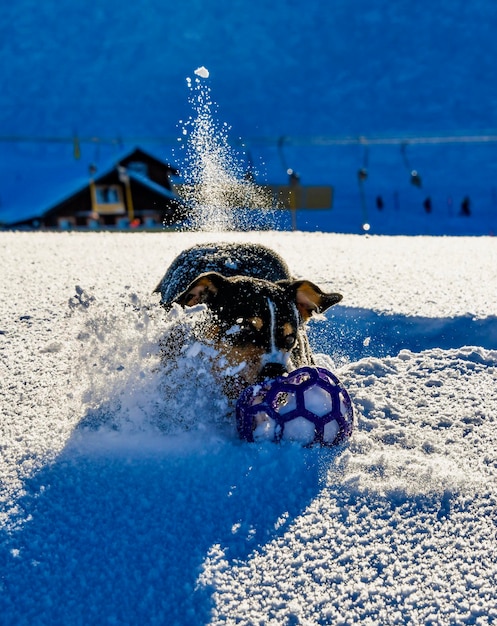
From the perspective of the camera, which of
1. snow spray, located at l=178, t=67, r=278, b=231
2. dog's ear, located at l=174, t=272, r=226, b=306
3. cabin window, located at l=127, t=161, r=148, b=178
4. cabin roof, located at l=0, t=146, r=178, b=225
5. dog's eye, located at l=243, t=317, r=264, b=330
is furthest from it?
cabin window, located at l=127, t=161, r=148, b=178

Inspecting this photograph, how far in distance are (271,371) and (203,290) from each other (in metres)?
0.58

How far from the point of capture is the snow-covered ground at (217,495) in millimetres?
1656

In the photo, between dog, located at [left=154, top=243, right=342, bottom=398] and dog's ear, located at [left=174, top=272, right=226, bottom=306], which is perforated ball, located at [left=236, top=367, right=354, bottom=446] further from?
dog's ear, located at [left=174, top=272, right=226, bottom=306]

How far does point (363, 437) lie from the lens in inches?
101

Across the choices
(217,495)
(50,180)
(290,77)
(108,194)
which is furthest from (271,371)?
(290,77)

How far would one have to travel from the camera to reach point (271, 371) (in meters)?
2.73

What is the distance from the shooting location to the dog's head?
2795mm

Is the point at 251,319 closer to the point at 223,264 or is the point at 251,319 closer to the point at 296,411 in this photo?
the point at 296,411

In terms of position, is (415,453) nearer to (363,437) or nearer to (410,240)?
(363,437)

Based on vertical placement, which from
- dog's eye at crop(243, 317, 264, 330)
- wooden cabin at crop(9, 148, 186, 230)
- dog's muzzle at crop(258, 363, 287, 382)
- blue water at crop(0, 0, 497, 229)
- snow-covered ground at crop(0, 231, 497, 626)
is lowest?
snow-covered ground at crop(0, 231, 497, 626)

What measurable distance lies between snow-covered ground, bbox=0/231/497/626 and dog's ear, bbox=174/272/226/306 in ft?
0.47

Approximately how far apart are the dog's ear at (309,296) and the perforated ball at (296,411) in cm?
68

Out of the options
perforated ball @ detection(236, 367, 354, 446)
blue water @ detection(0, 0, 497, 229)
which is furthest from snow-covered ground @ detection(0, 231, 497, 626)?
blue water @ detection(0, 0, 497, 229)

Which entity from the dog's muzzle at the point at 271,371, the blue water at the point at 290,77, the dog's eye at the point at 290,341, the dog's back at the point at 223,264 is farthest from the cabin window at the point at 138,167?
the dog's muzzle at the point at 271,371
